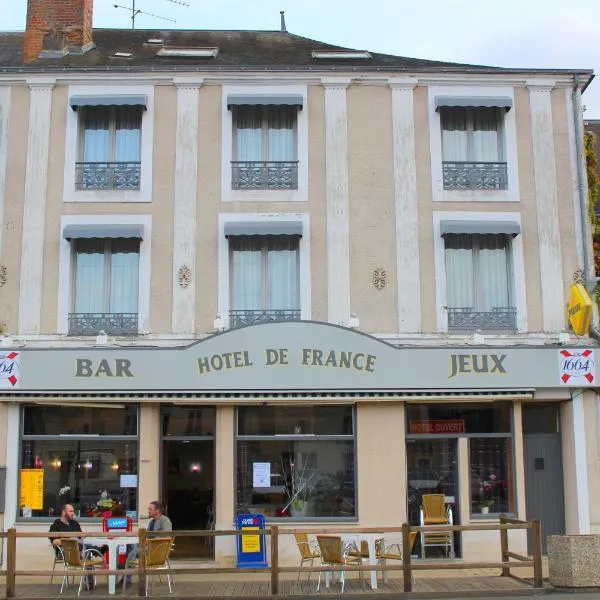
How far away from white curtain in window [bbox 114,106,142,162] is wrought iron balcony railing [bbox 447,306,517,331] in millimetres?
6625

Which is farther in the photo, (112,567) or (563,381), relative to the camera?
(563,381)

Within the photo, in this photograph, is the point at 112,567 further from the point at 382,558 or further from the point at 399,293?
the point at 399,293

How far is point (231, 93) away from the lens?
1723 centimetres

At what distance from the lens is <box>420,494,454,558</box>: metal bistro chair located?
16.2m

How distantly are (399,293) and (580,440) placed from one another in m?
4.19

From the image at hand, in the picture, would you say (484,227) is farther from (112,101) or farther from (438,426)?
(112,101)

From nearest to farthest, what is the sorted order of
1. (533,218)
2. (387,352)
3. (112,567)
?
(112,567) → (387,352) → (533,218)

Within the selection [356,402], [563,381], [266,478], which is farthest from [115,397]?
[563,381]

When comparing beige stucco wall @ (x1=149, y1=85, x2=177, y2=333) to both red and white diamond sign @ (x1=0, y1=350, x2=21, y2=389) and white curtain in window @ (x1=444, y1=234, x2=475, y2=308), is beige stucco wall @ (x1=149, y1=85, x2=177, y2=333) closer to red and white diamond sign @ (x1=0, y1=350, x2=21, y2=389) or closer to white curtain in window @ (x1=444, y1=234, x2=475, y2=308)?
red and white diamond sign @ (x1=0, y1=350, x2=21, y2=389)

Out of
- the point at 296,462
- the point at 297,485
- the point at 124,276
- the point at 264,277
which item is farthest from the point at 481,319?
the point at 124,276

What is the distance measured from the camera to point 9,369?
52.1 feet

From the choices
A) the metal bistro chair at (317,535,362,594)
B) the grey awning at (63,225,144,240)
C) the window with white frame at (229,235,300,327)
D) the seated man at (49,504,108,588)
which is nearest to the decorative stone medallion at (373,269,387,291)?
the window with white frame at (229,235,300,327)

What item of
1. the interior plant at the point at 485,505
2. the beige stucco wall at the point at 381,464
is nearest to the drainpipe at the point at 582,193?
the interior plant at the point at 485,505

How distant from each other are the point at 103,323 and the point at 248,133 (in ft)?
14.8
